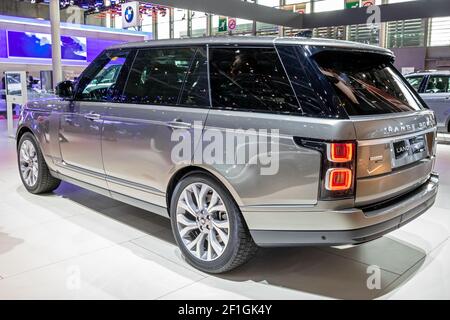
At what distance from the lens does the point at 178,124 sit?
2992mm

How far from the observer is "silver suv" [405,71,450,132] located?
923 cm

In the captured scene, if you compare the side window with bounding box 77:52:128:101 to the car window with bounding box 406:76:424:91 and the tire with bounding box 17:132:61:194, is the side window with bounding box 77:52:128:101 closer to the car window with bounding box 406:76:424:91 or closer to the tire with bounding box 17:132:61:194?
the tire with bounding box 17:132:61:194

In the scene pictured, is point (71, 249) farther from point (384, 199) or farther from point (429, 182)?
point (429, 182)

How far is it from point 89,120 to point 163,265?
4.78 ft

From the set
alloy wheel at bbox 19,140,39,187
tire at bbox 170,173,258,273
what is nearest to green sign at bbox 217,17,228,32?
alloy wheel at bbox 19,140,39,187

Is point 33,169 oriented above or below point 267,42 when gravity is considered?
below

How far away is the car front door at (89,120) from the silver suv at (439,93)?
719 centimetres

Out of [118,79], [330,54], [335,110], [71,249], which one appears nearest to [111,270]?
[71,249]

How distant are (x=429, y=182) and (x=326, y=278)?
99 cm

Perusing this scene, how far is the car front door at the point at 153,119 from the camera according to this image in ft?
9.87

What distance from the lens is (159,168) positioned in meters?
3.14

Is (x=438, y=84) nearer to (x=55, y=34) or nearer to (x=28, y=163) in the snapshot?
(x=55, y=34)

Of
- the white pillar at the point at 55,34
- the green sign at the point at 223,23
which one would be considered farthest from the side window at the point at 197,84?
the green sign at the point at 223,23

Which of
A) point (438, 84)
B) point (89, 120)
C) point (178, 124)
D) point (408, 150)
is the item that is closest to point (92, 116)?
point (89, 120)
